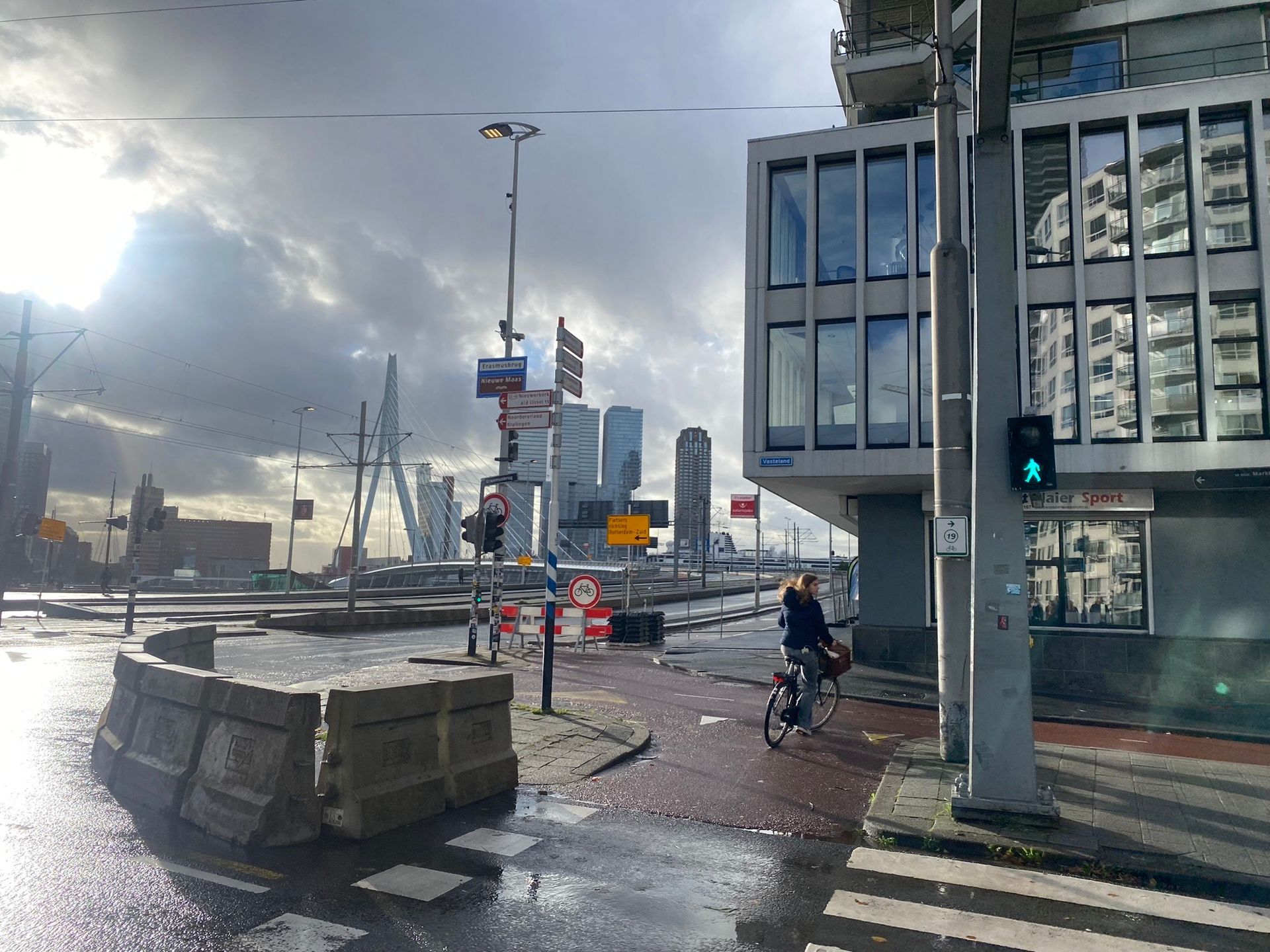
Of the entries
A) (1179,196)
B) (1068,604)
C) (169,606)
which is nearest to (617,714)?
(1068,604)

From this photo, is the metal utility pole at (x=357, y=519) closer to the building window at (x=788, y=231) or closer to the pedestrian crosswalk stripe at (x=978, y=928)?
the building window at (x=788, y=231)

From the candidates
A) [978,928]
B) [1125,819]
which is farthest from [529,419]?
[978,928]

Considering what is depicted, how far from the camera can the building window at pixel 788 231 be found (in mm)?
19078

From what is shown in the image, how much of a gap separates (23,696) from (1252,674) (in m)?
19.5

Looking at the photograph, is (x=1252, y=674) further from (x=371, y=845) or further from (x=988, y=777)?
(x=371, y=845)

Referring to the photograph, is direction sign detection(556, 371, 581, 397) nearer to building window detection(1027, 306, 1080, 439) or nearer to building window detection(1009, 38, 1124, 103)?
building window detection(1027, 306, 1080, 439)

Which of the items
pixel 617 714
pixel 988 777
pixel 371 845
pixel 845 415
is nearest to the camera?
pixel 371 845

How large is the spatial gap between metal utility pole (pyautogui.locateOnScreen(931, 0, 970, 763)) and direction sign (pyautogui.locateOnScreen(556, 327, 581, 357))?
460 centimetres

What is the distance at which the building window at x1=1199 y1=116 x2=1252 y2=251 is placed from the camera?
16.2 meters

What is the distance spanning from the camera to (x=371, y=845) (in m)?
5.70

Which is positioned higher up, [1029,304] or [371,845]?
[1029,304]

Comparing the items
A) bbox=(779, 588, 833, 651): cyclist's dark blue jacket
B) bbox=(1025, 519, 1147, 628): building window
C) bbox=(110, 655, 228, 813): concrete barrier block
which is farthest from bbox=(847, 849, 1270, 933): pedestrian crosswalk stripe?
bbox=(1025, 519, 1147, 628): building window

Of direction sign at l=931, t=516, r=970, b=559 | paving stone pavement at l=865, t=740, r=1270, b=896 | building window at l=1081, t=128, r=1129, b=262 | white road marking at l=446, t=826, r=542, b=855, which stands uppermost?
building window at l=1081, t=128, r=1129, b=262

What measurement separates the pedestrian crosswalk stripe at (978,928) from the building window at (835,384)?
13.6 m
